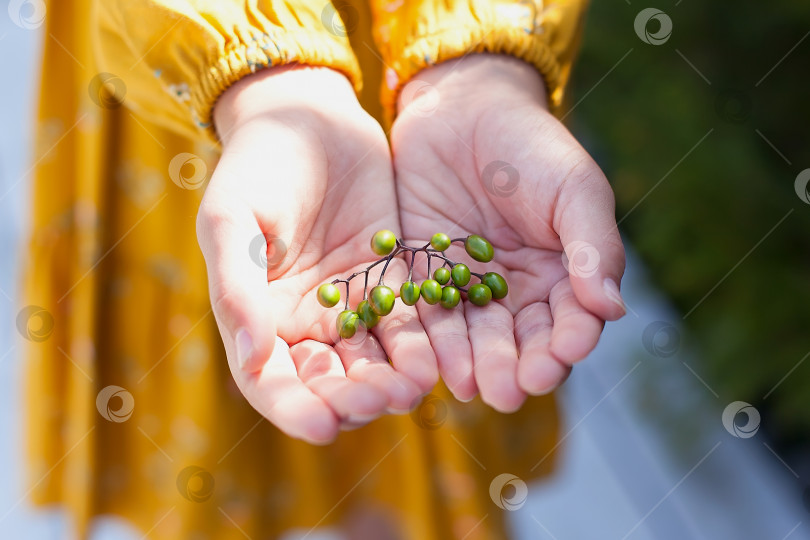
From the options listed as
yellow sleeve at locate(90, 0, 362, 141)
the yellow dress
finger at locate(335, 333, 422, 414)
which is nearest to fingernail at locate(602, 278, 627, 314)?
finger at locate(335, 333, 422, 414)

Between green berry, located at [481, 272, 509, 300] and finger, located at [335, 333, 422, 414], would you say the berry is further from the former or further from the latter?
green berry, located at [481, 272, 509, 300]

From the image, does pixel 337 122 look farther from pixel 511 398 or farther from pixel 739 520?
pixel 739 520

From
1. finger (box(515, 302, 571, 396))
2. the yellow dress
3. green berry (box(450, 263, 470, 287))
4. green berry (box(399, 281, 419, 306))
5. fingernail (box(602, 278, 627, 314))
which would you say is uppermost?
fingernail (box(602, 278, 627, 314))

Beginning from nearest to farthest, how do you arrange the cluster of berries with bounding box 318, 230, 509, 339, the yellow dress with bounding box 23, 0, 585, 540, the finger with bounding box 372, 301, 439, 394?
the finger with bounding box 372, 301, 439, 394 → the cluster of berries with bounding box 318, 230, 509, 339 → the yellow dress with bounding box 23, 0, 585, 540

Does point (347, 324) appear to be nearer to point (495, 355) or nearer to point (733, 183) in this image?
point (495, 355)

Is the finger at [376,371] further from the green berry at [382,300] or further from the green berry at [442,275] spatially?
the green berry at [442,275]

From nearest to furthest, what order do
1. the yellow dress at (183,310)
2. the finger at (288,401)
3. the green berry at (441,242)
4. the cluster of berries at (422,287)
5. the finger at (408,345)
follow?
the finger at (288,401), the finger at (408,345), the cluster of berries at (422,287), the green berry at (441,242), the yellow dress at (183,310)

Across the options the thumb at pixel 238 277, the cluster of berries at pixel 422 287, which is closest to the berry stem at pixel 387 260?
the cluster of berries at pixel 422 287
